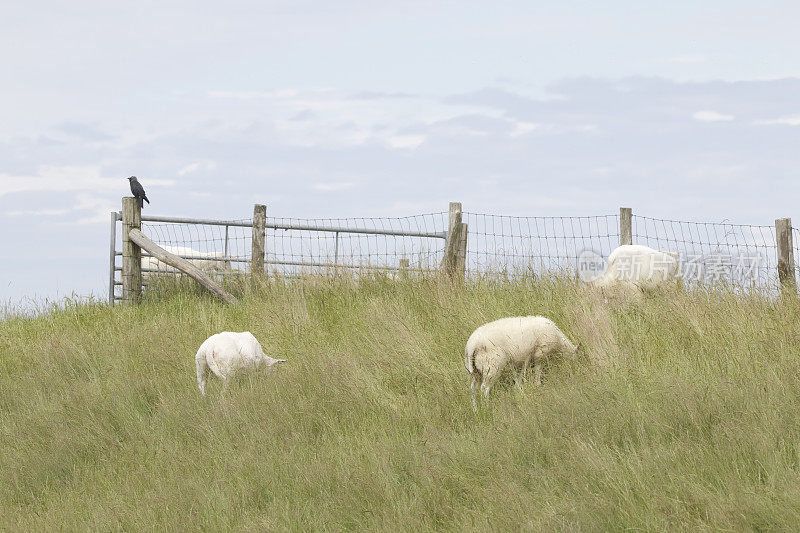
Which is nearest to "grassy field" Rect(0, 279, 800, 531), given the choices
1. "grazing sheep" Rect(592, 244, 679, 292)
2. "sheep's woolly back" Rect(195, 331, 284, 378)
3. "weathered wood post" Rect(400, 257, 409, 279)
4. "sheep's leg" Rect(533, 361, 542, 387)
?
"sheep's leg" Rect(533, 361, 542, 387)

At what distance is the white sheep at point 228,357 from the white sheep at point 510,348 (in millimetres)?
1971

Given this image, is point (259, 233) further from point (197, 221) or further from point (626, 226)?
point (626, 226)

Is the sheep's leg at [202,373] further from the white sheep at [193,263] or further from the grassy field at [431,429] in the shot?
the white sheep at [193,263]

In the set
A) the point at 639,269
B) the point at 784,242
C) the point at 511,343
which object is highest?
the point at 784,242

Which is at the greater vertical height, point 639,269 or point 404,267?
point 404,267

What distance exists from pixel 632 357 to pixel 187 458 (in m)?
3.44

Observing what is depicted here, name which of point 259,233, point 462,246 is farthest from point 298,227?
point 462,246

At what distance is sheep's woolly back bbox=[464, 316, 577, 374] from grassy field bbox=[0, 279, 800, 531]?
0.75 ft

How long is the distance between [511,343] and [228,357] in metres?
2.58

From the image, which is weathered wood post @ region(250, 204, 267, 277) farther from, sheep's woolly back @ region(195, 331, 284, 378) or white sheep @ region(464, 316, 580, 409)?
white sheep @ region(464, 316, 580, 409)

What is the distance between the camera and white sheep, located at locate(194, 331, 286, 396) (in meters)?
6.95

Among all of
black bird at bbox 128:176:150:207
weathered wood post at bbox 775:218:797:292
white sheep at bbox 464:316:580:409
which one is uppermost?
black bird at bbox 128:176:150:207

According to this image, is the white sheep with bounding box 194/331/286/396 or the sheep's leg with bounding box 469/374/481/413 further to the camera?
the white sheep with bounding box 194/331/286/396

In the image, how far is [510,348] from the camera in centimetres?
596
